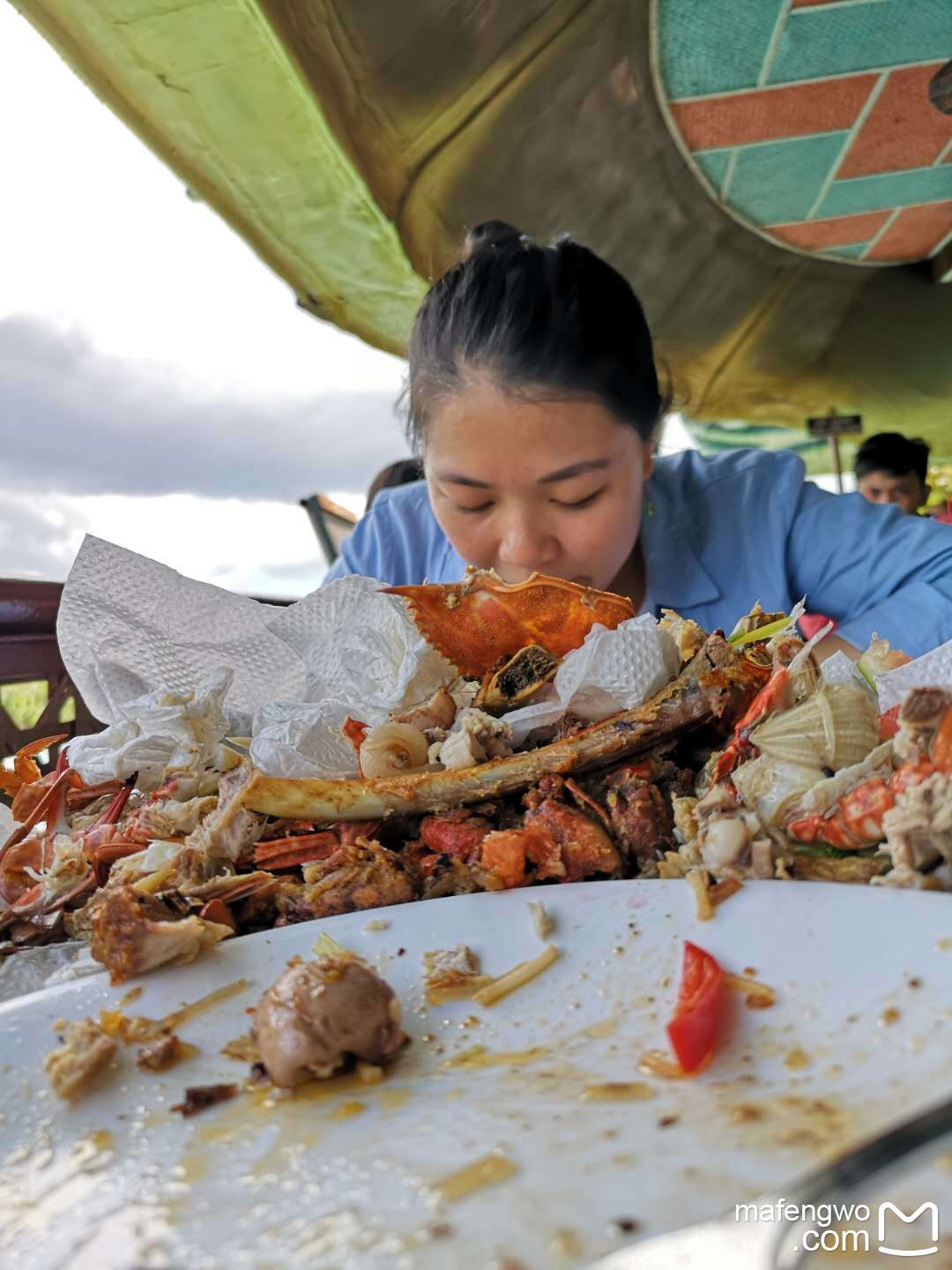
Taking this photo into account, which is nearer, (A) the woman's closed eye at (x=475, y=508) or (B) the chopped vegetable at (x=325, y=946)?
(B) the chopped vegetable at (x=325, y=946)

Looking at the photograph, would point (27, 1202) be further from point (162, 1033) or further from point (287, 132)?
point (287, 132)

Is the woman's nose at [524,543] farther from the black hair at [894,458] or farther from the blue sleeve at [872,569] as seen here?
the black hair at [894,458]

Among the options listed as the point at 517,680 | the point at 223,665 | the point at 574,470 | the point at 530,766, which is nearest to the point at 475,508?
the point at 574,470

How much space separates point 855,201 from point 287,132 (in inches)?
120

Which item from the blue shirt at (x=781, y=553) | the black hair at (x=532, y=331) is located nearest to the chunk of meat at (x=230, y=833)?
the black hair at (x=532, y=331)

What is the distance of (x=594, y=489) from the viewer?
1.41 metres

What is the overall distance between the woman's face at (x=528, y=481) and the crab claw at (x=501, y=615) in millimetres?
461

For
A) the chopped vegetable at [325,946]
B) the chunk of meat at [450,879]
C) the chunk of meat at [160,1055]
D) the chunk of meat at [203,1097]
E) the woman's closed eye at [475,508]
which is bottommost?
the chunk of meat at [203,1097]

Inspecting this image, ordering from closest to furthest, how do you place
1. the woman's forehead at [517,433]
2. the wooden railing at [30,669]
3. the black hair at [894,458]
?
1. the woman's forehead at [517,433]
2. the wooden railing at [30,669]
3. the black hair at [894,458]

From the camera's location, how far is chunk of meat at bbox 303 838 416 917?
0.68 metres

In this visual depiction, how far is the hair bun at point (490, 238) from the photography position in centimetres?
159

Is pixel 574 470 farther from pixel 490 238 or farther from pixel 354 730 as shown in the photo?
pixel 354 730

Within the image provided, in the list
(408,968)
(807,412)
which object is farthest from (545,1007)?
(807,412)

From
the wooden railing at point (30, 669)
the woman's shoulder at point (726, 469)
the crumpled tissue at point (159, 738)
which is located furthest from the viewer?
the woman's shoulder at point (726, 469)
